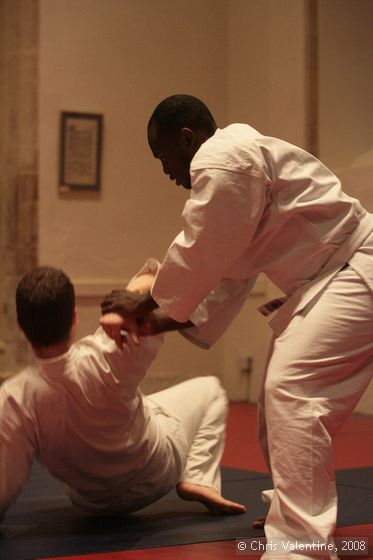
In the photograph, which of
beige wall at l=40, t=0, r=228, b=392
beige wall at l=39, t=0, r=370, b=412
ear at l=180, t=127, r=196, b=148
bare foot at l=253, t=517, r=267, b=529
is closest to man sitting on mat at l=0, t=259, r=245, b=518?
bare foot at l=253, t=517, r=267, b=529

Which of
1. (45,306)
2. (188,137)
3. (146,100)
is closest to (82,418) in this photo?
(45,306)

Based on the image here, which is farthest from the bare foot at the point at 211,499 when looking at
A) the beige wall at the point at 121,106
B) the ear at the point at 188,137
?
the beige wall at the point at 121,106

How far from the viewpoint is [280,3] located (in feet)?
27.9

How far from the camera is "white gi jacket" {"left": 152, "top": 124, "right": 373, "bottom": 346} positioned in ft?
8.59

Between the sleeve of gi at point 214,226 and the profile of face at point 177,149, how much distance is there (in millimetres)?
287

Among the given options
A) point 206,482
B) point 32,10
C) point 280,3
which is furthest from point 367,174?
point 206,482

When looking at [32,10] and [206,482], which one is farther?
[32,10]

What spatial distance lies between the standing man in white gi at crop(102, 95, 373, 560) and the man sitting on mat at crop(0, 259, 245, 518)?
0.38 metres

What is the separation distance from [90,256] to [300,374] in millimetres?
6279

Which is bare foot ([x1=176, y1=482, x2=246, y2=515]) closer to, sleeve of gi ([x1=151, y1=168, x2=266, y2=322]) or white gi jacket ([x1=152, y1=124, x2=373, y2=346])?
white gi jacket ([x1=152, y1=124, x2=373, y2=346])

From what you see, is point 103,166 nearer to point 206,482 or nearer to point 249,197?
point 206,482

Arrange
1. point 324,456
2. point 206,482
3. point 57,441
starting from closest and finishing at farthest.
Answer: point 324,456 < point 57,441 < point 206,482

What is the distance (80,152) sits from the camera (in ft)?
28.7

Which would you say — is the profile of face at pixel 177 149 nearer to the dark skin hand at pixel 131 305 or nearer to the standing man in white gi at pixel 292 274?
the standing man in white gi at pixel 292 274
